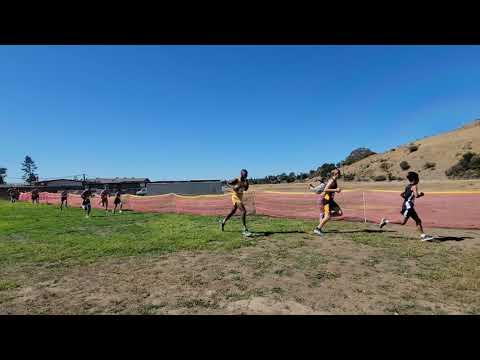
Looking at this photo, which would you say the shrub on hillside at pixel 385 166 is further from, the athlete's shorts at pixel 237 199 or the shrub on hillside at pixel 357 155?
the athlete's shorts at pixel 237 199

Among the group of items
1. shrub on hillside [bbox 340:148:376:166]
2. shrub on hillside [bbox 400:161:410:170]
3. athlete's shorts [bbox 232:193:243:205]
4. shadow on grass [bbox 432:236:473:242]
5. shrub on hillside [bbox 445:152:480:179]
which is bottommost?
shadow on grass [bbox 432:236:473:242]

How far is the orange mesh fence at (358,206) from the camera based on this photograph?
989 centimetres

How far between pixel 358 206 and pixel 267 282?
8.53 metres

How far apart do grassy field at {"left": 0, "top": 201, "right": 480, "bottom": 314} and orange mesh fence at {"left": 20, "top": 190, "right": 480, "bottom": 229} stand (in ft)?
4.80

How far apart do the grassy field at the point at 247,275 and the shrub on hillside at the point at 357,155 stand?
240ft

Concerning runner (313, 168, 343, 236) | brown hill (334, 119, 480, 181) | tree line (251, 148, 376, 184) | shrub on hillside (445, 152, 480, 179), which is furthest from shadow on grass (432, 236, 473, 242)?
tree line (251, 148, 376, 184)

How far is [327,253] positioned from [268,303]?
2.95 m

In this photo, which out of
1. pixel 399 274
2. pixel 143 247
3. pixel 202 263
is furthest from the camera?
pixel 143 247

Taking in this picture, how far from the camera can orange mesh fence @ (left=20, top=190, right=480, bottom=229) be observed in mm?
9891
